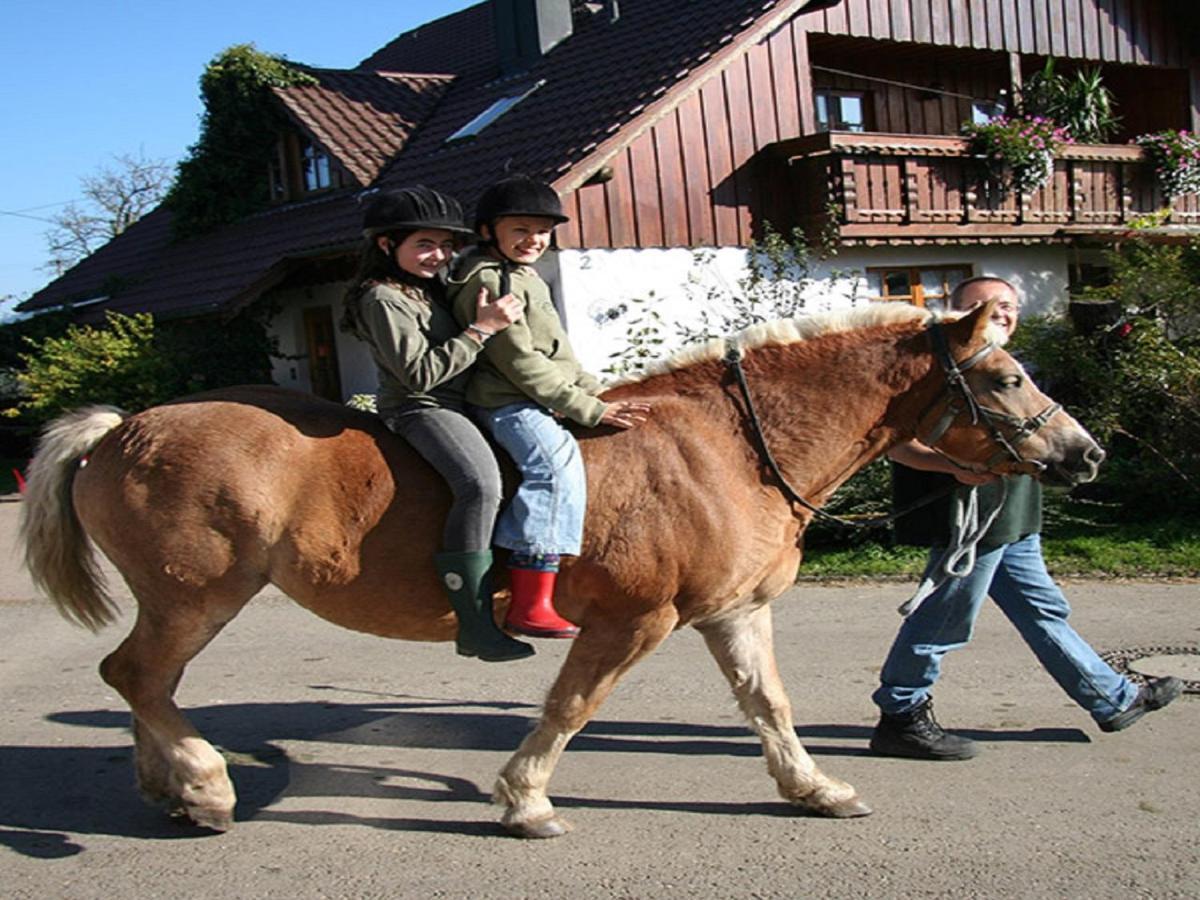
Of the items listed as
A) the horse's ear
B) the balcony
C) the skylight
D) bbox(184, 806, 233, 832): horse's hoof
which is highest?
the skylight

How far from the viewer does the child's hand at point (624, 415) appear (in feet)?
13.3

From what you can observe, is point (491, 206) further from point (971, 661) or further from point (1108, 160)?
point (1108, 160)

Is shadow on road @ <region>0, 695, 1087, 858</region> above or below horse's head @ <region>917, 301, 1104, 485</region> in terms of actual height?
below

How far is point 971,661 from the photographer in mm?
6082

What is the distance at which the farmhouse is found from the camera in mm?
13289

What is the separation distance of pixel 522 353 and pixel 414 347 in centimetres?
37

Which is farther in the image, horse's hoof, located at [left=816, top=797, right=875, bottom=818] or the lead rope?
the lead rope

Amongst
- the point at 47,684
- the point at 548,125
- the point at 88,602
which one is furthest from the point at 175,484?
the point at 548,125

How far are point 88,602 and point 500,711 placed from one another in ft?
6.65

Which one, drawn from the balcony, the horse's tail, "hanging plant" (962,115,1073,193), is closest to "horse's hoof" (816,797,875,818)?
the horse's tail

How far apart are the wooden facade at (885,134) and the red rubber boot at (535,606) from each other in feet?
28.9

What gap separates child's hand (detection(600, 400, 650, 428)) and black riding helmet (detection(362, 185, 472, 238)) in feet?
2.73

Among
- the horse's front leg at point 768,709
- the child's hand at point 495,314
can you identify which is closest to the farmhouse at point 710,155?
the horse's front leg at point 768,709

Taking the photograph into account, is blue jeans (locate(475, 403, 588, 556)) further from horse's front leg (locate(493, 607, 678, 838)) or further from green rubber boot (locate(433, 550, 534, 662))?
horse's front leg (locate(493, 607, 678, 838))
